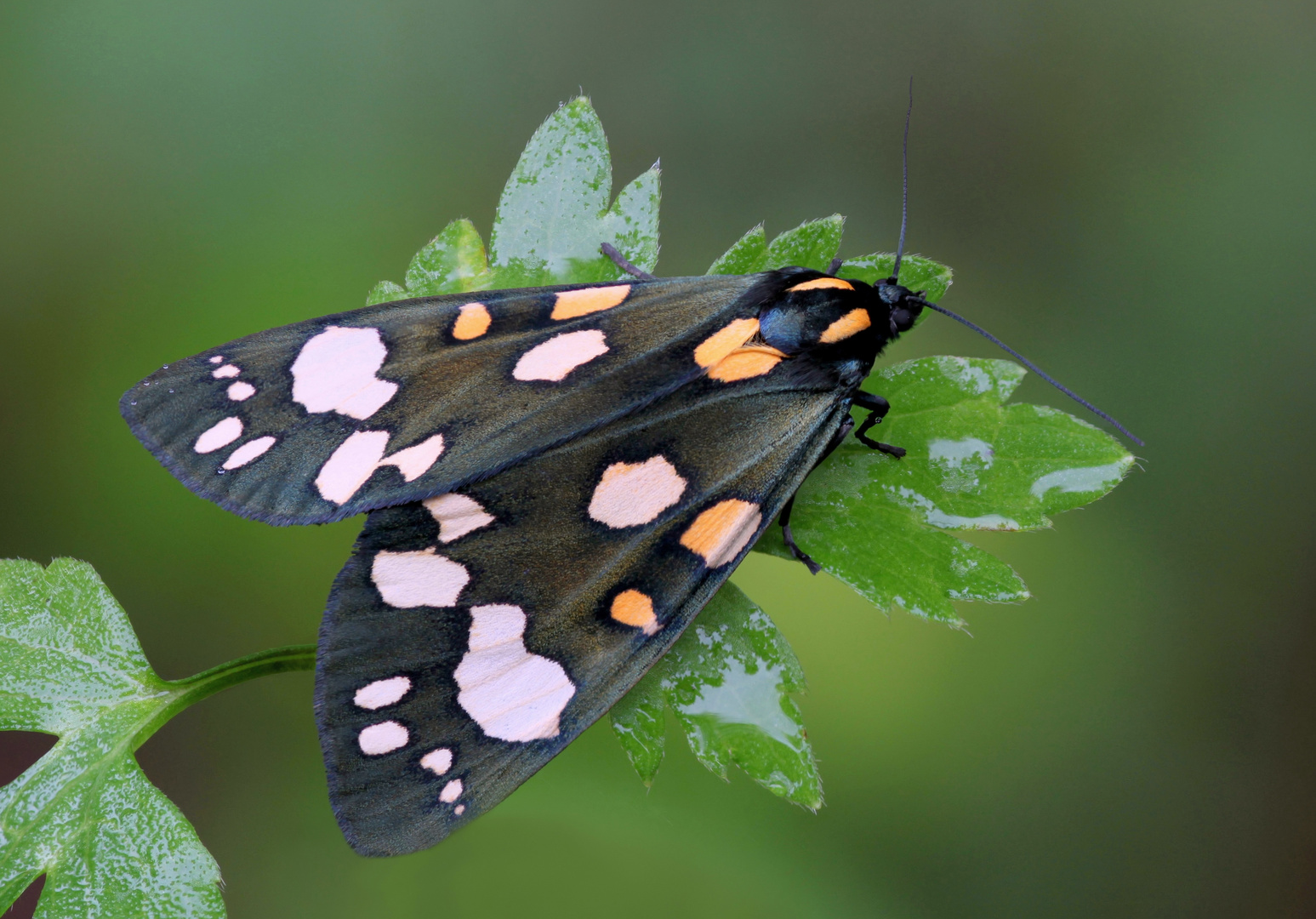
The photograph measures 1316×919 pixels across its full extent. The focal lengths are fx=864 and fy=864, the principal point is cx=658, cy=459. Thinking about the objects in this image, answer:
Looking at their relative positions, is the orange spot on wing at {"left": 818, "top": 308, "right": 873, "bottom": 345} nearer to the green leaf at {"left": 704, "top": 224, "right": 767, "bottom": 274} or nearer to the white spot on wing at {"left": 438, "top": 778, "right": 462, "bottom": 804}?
the green leaf at {"left": 704, "top": 224, "right": 767, "bottom": 274}

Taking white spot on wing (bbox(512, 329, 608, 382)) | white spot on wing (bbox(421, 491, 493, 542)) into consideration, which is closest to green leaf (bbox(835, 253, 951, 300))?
white spot on wing (bbox(512, 329, 608, 382))

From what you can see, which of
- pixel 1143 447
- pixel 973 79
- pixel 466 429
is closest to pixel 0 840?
pixel 466 429

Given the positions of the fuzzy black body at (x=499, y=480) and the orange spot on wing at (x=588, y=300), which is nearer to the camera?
the fuzzy black body at (x=499, y=480)

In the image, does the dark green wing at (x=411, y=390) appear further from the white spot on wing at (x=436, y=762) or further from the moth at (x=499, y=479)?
the white spot on wing at (x=436, y=762)

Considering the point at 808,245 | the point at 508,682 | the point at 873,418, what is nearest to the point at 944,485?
the point at 873,418

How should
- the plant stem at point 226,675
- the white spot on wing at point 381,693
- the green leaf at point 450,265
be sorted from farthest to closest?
the green leaf at point 450,265
the plant stem at point 226,675
the white spot on wing at point 381,693

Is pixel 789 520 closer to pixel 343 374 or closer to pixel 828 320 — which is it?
pixel 828 320

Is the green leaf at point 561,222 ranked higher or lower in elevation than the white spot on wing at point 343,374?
higher

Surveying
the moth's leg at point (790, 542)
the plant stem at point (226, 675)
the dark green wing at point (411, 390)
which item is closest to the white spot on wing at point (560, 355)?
the dark green wing at point (411, 390)
